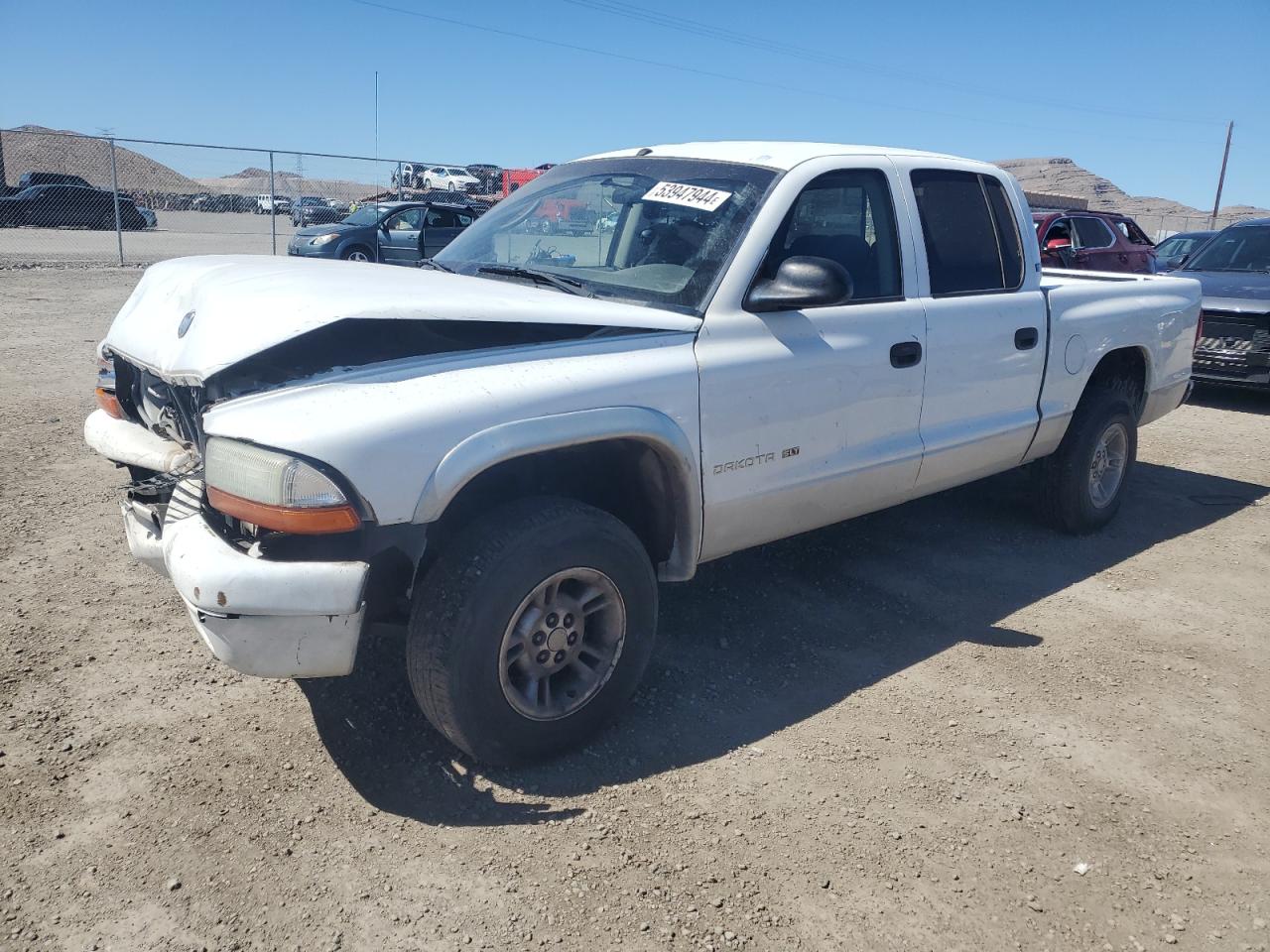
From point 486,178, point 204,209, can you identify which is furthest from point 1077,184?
point 204,209

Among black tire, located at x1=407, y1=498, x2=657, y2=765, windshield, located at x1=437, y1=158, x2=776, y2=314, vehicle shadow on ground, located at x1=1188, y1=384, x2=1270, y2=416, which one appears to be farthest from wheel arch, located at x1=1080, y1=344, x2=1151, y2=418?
vehicle shadow on ground, located at x1=1188, y1=384, x2=1270, y2=416

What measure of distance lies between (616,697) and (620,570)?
0.45 m

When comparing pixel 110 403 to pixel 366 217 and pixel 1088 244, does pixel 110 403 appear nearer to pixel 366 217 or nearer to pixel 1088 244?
pixel 1088 244

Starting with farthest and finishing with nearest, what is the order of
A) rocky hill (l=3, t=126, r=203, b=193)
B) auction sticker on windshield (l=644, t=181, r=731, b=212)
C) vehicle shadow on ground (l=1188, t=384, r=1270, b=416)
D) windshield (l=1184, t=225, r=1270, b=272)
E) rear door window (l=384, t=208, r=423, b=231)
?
rocky hill (l=3, t=126, r=203, b=193) → rear door window (l=384, t=208, r=423, b=231) → windshield (l=1184, t=225, r=1270, b=272) → vehicle shadow on ground (l=1188, t=384, r=1270, b=416) → auction sticker on windshield (l=644, t=181, r=731, b=212)

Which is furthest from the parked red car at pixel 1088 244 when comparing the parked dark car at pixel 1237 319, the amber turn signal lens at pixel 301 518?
the amber turn signal lens at pixel 301 518

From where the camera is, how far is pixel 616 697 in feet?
10.3

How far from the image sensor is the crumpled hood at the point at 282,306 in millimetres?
2641

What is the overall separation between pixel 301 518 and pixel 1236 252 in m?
10.7

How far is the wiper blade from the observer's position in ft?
11.2

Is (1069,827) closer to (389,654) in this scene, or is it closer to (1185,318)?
(389,654)

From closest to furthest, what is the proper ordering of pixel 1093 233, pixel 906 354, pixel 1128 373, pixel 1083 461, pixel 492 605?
1. pixel 492 605
2. pixel 906 354
3. pixel 1083 461
4. pixel 1128 373
5. pixel 1093 233

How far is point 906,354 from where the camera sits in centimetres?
382

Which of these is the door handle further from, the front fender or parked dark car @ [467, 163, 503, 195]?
parked dark car @ [467, 163, 503, 195]

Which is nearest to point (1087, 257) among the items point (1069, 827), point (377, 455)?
point (1069, 827)
